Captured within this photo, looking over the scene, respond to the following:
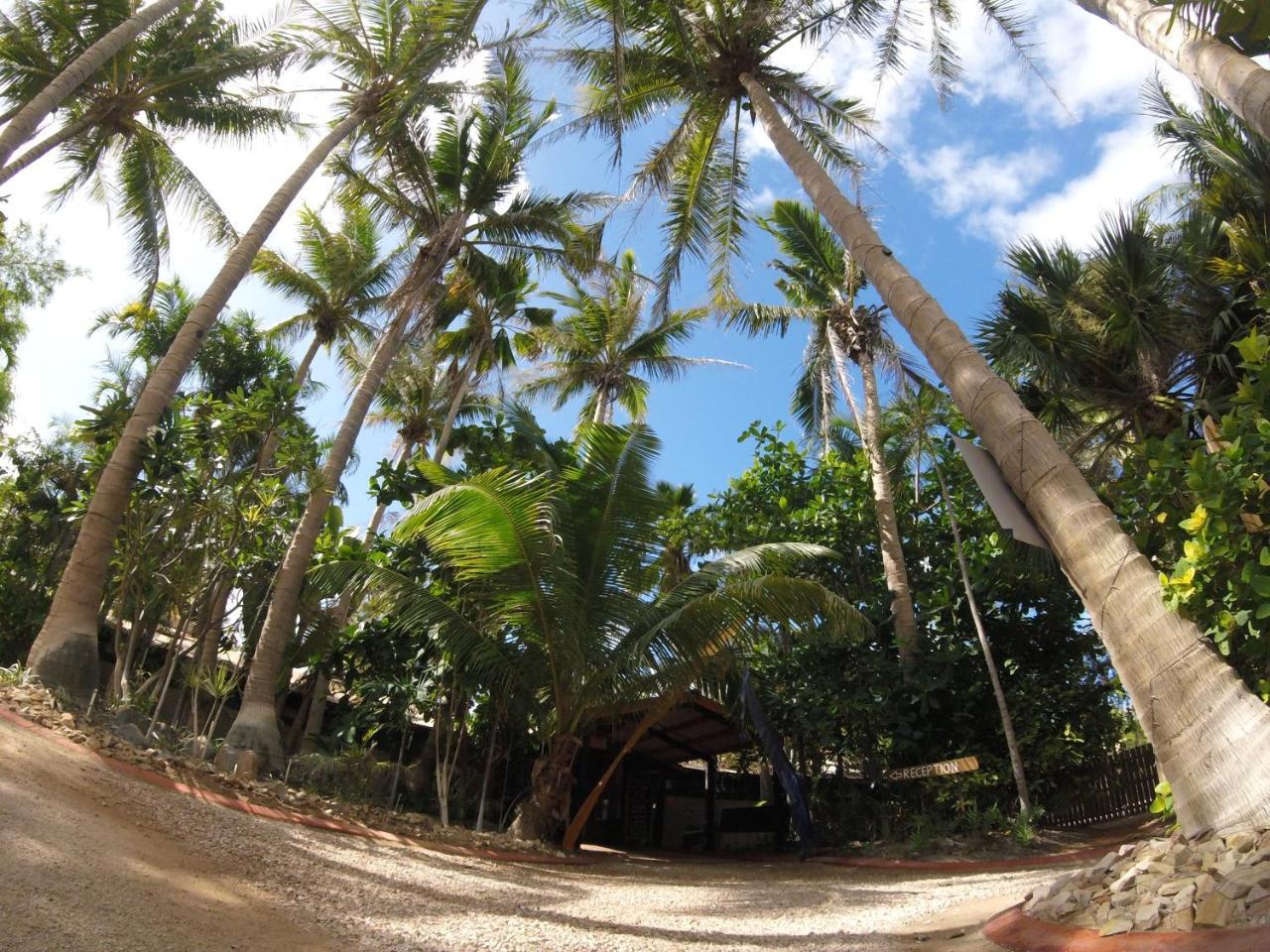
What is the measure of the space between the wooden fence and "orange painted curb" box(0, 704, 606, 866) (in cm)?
725

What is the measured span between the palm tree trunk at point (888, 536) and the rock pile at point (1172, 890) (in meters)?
8.03

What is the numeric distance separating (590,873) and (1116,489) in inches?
241

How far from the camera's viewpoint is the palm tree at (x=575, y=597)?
8.55 meters

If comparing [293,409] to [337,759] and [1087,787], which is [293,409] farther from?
[1087,787]

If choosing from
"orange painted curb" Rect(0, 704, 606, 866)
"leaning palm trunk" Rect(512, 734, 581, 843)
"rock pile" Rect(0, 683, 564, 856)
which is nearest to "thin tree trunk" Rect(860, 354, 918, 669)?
"leaning palm trunk" Rect(512, 734, 581, 843)

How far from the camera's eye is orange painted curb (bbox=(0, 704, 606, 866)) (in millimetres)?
6262

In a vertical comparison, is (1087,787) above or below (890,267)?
below

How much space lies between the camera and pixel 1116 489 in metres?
6.07

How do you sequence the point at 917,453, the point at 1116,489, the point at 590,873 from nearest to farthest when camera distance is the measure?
the point at 1116,489, the point at 590,873, the point at 917,453

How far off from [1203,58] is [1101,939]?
5440 millimetres

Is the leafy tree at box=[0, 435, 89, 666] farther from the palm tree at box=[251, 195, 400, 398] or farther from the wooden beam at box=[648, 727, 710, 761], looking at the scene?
the wooden beam at box=[648, 727, 710, 761]

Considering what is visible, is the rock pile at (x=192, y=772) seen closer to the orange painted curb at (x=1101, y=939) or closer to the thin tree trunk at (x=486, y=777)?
the thin tree trunk at (x=486, y=777)

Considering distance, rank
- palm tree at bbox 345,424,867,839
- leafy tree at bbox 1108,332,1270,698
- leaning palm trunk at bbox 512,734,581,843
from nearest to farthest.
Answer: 1. leafy tree at bbox 1108,332,1270,698
2. palm tree at bbox 345,424,867,839
3. leaning palm trunk at bbox 512,734,581,843

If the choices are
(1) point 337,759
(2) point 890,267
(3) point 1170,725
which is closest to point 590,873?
(1) point 337,759
